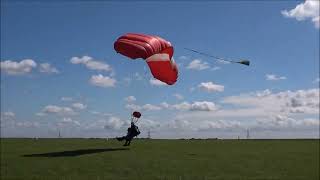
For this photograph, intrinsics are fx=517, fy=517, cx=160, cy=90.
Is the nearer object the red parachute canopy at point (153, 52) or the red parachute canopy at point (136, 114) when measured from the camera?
the red parachute canopy at point (153, 52)

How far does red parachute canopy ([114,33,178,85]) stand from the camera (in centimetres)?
3236

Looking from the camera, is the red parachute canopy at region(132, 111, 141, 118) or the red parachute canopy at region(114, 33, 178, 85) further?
the red parachute canopy at region(132, 111, 141, 118)

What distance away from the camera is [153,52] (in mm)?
33281

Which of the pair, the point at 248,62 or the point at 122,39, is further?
the point at 122,39

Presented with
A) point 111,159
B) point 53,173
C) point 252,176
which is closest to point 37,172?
point 53,173

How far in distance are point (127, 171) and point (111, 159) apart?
9.15 meters

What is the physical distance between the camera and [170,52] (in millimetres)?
35562

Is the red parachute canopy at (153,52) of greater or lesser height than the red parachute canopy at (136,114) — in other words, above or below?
above

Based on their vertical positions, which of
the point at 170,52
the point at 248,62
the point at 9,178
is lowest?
the point at 9,178

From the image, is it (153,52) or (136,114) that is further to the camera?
(136,114)

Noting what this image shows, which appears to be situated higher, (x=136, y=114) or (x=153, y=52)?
(x=153, y=52)

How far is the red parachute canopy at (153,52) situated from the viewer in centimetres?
3236

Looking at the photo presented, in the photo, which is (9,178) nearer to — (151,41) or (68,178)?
(68,178)

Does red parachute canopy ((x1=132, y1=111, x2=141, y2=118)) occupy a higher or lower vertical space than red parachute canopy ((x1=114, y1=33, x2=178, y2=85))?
lower
